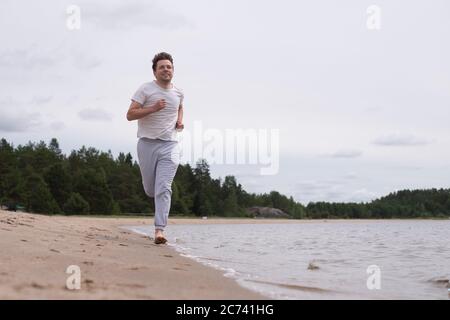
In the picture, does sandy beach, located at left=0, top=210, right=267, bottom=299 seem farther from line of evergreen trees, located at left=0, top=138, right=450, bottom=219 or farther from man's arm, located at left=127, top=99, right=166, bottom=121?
line of evergreen trees, located at left=0, top=138, right=450, bottom=219

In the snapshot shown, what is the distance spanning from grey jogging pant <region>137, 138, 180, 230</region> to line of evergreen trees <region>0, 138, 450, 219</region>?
5786 centimetres

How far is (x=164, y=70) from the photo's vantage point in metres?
6.89

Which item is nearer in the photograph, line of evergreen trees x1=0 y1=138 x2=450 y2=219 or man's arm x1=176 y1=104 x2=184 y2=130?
man's arm x1=176 y1=104 x2=184 y2=130

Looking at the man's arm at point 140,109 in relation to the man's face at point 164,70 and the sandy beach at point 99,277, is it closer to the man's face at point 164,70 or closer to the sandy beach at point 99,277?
the man's face at point 164,70

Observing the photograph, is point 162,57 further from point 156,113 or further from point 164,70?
point 156,113

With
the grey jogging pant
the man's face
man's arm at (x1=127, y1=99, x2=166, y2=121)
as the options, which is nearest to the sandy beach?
the grey jogging pant

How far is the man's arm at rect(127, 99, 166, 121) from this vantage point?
655cm

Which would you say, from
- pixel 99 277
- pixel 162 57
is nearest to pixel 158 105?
pixel 162 57

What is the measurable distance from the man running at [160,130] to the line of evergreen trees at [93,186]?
5791 cm

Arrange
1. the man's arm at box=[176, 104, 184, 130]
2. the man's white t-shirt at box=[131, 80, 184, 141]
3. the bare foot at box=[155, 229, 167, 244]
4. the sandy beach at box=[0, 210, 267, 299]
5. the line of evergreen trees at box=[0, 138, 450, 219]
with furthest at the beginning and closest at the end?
the line of evergreen trees at box=[0, 138, 450, 219] < the bare foot at box=[155, 229, 167, 244] < the man's arm at box=[176, 104, 184, 130] < the man's white t-shirt at box=[131, 80, 184, 141] < the sandy beach at box=[0, 210, 267, 299]

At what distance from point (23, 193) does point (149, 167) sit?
6131cm

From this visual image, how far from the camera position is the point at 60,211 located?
64188 mm

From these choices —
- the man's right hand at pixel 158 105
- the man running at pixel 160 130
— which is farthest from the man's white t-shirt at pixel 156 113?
the man's right hand at pixel 158 105
